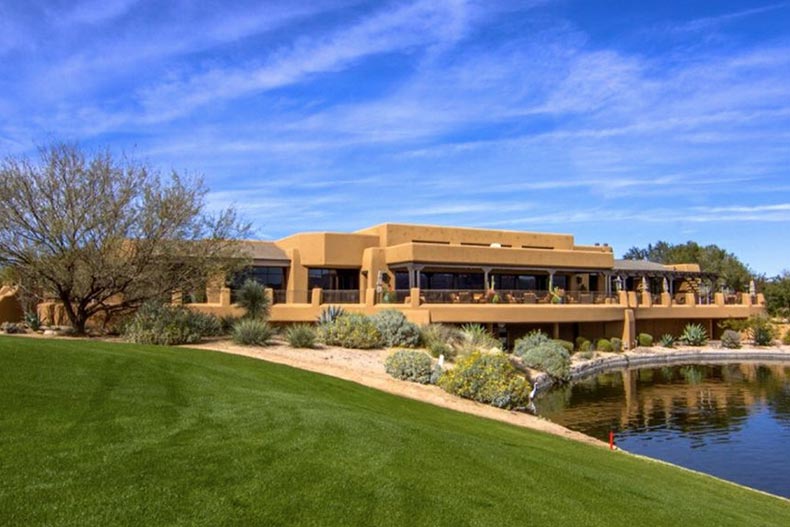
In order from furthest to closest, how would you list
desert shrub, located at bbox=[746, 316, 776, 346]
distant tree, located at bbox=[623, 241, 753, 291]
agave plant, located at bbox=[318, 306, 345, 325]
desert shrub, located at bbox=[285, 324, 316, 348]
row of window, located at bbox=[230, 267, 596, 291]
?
1. distant tree, located at bbox=[623, 241, 753, 291]
2. desert shrub, located at bbox=[746, 316, 776, 346]
3. row of window, located at bbox=[230, 267, 596, 291]
4. agave plant, located at bbox=[318, 306, 345, 325]
5. desert shrub, located at bbox=[285, 324, 316, 348]

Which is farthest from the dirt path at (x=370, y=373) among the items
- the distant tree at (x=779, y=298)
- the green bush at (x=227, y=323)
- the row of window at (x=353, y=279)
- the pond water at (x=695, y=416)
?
the distant tree at (x=779, y=298)

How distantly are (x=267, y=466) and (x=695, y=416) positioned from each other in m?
19.9

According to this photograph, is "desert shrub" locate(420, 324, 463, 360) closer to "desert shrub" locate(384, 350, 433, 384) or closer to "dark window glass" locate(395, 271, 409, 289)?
"desert shrub" locate(384, 350, 433, 384)

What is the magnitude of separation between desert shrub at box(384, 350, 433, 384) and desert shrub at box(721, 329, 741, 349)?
32.0 meters

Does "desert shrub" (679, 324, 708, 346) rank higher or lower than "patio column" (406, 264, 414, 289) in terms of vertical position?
lower

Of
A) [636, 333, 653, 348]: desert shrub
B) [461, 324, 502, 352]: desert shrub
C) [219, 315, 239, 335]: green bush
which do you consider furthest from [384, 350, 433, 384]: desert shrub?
[636, 333, 653, 348]: desert shrub

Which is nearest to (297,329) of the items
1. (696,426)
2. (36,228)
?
(36,228)

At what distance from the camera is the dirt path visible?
712 inches

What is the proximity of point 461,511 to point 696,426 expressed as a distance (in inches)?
667

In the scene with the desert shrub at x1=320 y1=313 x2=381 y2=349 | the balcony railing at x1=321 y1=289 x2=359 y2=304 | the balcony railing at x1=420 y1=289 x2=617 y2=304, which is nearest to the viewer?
the desert shrub at x1=320 y1=313 x2=381 y2=349

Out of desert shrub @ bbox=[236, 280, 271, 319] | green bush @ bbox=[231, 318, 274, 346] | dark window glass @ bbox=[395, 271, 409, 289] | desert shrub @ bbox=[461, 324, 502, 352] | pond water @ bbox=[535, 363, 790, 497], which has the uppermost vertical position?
dark window glass @ bbox=[395, 271, 409, 289]

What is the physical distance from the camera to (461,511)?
747 cm

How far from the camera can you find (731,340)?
149 feet

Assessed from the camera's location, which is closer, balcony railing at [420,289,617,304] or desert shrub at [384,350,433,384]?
desert shrub at [384,350,433,384]
